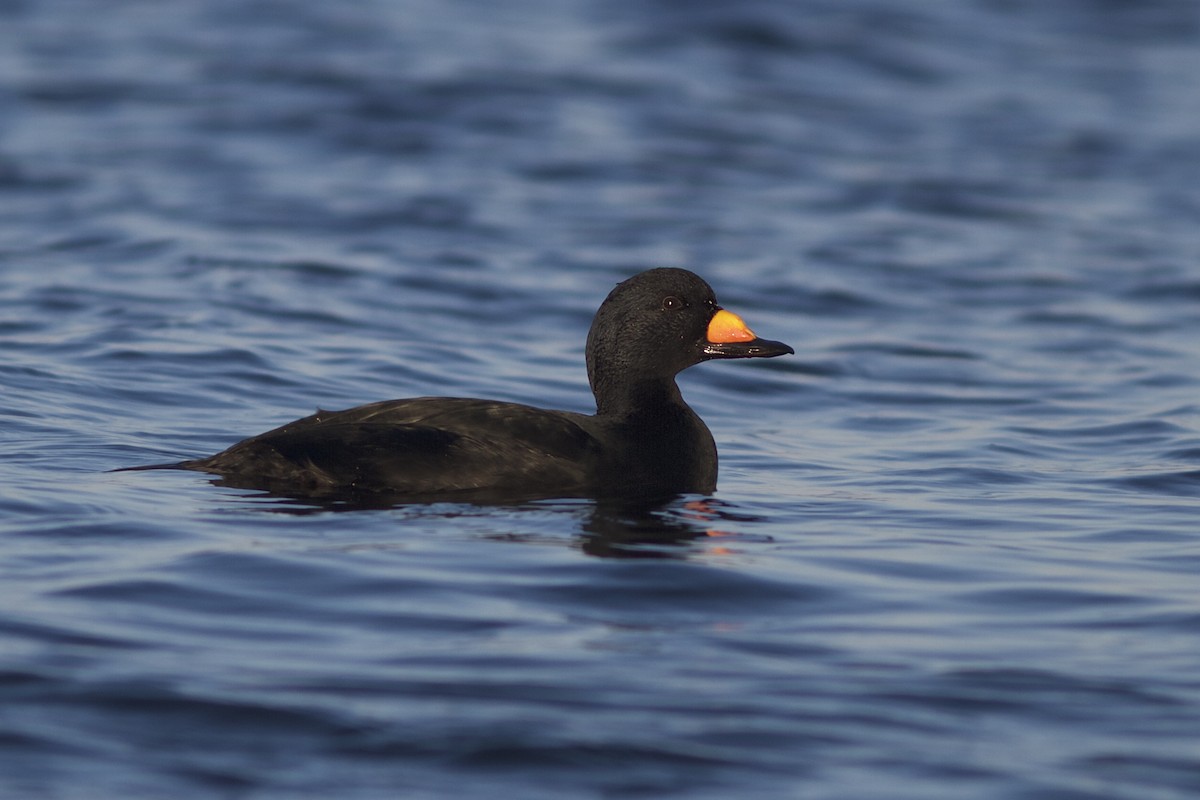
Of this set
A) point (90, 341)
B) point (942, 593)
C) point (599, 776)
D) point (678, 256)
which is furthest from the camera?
point (678, 256)

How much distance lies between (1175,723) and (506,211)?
12302mm

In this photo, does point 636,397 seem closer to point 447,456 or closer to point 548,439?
point 548,439

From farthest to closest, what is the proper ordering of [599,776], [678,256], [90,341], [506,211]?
[506,211] < [678,256] < [90,341] < [599,776]

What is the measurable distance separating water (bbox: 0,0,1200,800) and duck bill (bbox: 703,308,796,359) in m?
0.61

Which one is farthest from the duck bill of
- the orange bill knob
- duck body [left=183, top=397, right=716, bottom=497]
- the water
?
duck body [left=183, top=397, right=716, bottom=497]

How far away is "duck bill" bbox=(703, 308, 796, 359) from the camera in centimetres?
809

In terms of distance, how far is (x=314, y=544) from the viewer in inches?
241

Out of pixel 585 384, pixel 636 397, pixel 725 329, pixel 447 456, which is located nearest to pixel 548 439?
pixel 447 456

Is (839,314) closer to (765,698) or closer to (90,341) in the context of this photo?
(90,341)

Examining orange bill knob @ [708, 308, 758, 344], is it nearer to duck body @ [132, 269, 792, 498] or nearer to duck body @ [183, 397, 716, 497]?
duck body @ [132, 269, 792, 498]

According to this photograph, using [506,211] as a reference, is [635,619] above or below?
below

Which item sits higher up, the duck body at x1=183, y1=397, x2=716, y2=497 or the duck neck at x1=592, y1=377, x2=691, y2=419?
the duck neck at x1=592, y1=377, x2=691, y2=419

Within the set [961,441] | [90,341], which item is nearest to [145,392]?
[90,341]

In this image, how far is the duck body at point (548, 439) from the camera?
22.4ft
